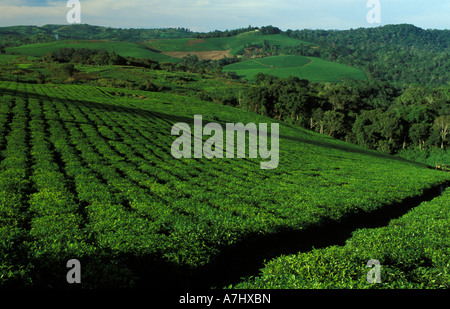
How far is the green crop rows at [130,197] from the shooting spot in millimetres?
11312

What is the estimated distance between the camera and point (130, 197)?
1958cm

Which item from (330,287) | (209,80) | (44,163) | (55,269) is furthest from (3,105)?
(209,80)

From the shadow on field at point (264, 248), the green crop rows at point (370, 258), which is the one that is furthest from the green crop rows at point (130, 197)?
the green crop rows at point (370, 258)

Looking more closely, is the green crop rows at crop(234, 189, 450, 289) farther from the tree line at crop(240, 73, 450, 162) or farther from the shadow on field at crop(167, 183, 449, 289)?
the tree line at crop(240, 73, 450, 162)

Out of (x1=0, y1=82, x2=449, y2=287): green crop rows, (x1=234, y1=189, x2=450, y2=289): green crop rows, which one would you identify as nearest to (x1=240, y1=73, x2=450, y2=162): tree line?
(x1=0, y1=82, x2=449, y2=287): green crop rows

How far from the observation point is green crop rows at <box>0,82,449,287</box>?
11312 mm

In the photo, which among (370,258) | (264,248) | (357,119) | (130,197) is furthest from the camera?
(357,119)

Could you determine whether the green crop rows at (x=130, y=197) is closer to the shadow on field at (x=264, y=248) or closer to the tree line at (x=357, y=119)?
the shadow on field at (x=264, y=248)

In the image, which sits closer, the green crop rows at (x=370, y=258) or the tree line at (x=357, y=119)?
the green crop rows at (x=370, y=258)

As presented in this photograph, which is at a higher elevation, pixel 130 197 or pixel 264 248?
pixel 130 197

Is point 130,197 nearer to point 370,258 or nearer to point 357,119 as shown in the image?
point 370,258

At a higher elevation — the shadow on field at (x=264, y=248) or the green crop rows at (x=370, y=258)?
the green crop rows at (x=370, y=258)

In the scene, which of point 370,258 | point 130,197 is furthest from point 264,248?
point 130,197

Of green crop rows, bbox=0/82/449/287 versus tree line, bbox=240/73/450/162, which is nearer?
green crop rows, bbox=0/82/449/287
